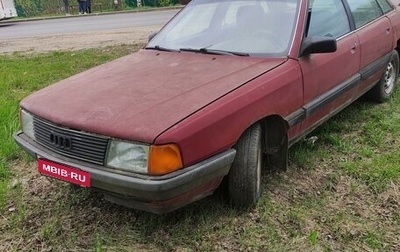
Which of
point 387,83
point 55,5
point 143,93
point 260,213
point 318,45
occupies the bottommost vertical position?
point 55,5

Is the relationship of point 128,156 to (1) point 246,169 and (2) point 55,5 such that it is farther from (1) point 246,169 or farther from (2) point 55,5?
(2) point 55,5

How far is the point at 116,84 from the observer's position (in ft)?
10.0

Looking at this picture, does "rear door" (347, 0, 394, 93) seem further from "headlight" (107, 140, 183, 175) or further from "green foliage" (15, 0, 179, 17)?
"green foliage" (15, 0, 179, 17)

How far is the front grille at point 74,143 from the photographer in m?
2.54

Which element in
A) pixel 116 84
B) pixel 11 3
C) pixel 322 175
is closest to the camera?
pixel 116 84

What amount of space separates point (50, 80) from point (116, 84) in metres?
3.91

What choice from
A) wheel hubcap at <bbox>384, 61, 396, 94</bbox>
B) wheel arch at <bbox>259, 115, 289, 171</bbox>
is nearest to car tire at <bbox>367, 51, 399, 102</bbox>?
wheel hubcap at <bbox>384, 61, 396, 94</bbox>

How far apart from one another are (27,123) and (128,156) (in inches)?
39.4

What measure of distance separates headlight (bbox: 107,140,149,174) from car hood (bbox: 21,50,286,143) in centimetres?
5

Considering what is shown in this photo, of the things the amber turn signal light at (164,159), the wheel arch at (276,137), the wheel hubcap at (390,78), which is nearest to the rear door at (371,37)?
the wheel hubcap at (390,78)

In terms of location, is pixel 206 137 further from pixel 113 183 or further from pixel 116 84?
pixel 116 84

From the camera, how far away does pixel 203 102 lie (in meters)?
2.63

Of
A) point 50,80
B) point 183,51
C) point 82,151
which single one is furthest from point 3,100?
point 82,151

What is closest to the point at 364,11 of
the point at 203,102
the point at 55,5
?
the point at 203,102
